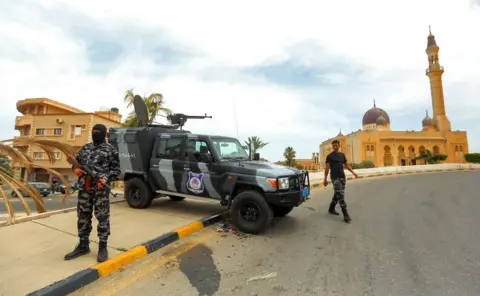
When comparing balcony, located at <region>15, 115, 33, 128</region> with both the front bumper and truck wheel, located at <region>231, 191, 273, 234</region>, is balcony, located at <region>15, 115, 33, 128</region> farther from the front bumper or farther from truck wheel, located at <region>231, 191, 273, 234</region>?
the front bumper

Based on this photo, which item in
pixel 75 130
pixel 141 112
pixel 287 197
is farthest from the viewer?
pixel 75 130

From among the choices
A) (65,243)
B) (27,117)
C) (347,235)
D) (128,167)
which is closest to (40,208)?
(128,167)

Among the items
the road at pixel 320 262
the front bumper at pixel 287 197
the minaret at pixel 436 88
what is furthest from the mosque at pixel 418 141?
the front bumper at pixel 287 197

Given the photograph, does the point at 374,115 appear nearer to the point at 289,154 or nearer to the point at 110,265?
the point at 289,154

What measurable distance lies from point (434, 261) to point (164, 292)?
138 inches

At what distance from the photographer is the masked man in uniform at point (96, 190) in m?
3.45

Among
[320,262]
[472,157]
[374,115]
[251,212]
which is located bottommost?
[320,262]

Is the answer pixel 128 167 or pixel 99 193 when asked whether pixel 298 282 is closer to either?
pixel 99 193

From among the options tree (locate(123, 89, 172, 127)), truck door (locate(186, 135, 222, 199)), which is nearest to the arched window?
tree (locate(123, 89, 172, 127))

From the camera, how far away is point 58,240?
4125 mm

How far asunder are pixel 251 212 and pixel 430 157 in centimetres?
5295

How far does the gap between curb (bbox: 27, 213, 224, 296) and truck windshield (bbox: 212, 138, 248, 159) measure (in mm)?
1666

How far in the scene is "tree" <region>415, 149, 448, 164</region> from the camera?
4535 centimetres

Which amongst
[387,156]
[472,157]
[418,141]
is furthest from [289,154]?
[472,157]
